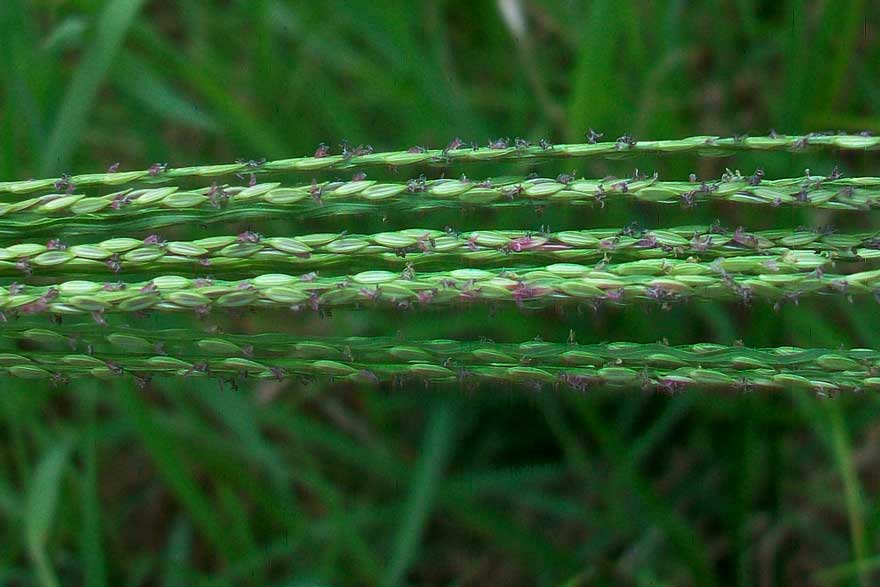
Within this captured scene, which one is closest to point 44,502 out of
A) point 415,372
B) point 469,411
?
point 469,411

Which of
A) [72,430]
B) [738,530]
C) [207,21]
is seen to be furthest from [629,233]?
[207,21]

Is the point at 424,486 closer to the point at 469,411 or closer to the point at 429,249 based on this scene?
the point at 469,411

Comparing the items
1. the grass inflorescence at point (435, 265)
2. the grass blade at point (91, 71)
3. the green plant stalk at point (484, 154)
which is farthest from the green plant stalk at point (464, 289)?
the grass blade at point (91, 71)

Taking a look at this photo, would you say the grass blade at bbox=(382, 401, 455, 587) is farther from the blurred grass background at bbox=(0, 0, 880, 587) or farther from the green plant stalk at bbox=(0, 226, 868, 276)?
the green plant stalk at bbox=(0, 226, 868, 276)

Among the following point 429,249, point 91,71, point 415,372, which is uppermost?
point 91,71

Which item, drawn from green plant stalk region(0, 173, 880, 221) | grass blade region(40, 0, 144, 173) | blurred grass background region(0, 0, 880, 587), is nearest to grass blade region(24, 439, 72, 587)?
blurred grass background region(0, 0, 880, 587)
